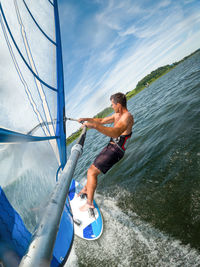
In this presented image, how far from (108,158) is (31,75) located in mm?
2699

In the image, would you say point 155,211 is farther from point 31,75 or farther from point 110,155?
point 31,75

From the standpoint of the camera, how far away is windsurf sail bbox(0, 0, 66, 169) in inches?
73.6

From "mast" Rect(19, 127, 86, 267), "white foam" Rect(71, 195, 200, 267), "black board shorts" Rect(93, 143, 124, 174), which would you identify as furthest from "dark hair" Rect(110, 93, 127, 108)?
"mast" Rect(19, 127, 86, 267)

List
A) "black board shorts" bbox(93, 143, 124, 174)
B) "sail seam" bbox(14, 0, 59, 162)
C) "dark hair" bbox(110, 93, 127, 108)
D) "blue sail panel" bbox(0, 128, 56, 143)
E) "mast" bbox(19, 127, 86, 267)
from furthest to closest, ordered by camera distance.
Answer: "dark hair" bbox(110, 93, 127, 108) → "black board shorts" bbox(93, 143, 124, 174) → "sail seam" bbox(14, 0, 59, 162) → "blue sail panel" bbox(0, 128, 56, 143) → "mast" bbox(19, 127, 86, 267)

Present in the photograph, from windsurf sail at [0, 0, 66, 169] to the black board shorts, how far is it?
3.66 feet

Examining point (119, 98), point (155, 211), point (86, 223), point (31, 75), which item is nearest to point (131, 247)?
point (155, 211)

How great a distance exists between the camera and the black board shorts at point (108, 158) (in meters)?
3.91

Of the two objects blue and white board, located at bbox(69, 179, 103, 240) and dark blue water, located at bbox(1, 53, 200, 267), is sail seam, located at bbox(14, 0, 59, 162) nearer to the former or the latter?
dark blue water, located at bbox(1, 53, 200, 267)

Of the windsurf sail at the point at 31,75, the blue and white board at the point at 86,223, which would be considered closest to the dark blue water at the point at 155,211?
the blue and white board at the point at 86,223

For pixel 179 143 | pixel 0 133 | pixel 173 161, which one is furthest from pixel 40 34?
pixel 179 143

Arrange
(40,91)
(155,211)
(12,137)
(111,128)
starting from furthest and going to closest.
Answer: (155,211)
(111,128)
(40,91)
(12,137)

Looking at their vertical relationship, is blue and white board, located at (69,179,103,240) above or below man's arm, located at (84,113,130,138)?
below

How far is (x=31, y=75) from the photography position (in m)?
2.45

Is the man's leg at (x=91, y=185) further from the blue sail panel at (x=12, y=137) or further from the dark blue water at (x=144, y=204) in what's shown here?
the blue sail panel at (x=12, y=137)
